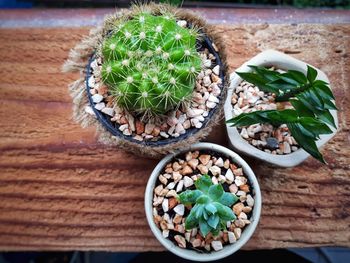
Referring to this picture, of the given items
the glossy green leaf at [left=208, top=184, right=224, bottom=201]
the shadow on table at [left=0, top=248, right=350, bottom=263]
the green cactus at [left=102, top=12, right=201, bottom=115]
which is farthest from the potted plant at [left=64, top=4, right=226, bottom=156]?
the shadow on table at [left=0, top=248, right=350, bottom=263]

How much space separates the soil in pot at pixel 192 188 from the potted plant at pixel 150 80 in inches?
2.3

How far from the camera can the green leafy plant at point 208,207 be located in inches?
28.2

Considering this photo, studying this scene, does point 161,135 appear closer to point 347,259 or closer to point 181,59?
point 181,59

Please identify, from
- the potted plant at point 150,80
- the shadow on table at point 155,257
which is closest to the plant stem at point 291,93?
the potted plant at point 150,80

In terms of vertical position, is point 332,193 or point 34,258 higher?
point 332,193

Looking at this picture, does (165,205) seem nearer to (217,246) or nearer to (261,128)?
(217,246)

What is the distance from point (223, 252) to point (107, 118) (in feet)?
1.02

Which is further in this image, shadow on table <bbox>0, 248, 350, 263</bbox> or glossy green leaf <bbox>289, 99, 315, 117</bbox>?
shadow on table <bbox>0, 248, 350, 263</bbox>

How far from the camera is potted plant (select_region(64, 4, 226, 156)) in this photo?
705 mm

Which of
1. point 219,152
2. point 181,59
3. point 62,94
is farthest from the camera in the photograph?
point 62,94

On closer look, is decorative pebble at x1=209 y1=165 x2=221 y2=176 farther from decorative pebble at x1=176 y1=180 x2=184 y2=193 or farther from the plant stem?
the plant stem

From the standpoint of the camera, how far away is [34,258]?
120 cm

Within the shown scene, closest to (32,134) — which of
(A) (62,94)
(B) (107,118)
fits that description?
(A) (62,94)

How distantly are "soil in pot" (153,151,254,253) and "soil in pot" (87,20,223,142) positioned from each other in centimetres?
7
